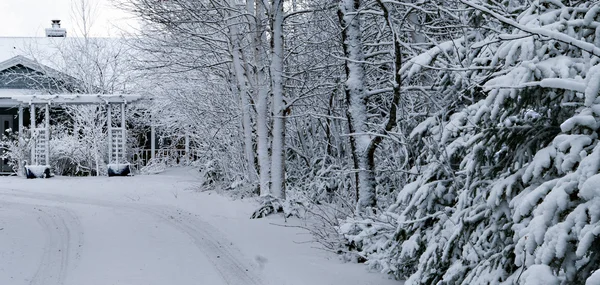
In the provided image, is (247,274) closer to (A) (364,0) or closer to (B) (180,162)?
(A) (364,0)

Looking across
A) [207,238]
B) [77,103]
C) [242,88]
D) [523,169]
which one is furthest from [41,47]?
[523,169]

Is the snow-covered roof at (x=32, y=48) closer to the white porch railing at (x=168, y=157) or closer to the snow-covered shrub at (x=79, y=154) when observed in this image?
the white porch railing at (x=168, y=157)

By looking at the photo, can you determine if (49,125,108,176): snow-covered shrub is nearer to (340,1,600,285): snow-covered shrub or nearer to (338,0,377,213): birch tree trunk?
(338,0,377,213): birch tree trunk

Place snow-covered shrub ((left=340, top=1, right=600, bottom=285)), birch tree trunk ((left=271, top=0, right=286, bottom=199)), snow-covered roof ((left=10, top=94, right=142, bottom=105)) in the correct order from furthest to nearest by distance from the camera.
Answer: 1. snow-covered roof ((left=10, top=94, right=142, bottom=105))
2. birch tree trunk ((left=271, top=0, right=286, bottom=199))
3. snow-covered shrub ((left=340, top=1, right=600, bottom=285))

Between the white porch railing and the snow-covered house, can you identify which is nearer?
the white porch railing

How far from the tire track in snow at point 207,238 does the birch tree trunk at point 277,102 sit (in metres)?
1.52

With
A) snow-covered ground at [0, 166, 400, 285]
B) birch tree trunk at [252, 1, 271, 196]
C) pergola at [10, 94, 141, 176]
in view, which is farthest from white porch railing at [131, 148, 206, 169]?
birch tree trunk at [252, 1, 271, 196]

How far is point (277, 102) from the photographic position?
38.6 ft

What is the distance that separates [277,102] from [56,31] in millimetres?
26525

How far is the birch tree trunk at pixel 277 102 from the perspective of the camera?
11.6 meters

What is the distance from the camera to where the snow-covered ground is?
7.40 m

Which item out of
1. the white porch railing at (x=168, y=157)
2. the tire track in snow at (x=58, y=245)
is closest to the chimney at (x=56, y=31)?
the white porch railing at (x=168, y=157)

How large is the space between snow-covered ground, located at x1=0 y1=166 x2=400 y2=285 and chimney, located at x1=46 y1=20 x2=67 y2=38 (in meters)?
22.0

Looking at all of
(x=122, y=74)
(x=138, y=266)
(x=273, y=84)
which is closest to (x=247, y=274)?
(x=138, y=266)
